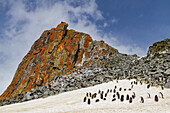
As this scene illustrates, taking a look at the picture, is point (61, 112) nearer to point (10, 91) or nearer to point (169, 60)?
point (169, 60)

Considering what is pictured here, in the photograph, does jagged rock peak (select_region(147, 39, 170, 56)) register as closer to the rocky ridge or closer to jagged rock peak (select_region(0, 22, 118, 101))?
the rocky ridge

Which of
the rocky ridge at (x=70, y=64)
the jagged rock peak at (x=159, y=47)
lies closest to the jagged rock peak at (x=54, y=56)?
the rocky ridge at (x=70, y=64)

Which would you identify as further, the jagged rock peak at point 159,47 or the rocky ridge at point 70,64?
the jagged rock peak at point 159,47

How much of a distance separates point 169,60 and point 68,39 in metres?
32.6

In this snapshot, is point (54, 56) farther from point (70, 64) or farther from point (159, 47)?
point (159, 47)

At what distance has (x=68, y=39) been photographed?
52.8 meters

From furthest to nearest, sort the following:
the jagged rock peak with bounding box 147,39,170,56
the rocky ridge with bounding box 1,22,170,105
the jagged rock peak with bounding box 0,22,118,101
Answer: the jagged rock peak with bounding box 0,22,118,101, the jagged rock peak with bounding box 147,39,170,56, the rocky ridge with bounding box 1,22,170,105

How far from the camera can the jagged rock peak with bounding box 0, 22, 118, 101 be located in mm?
42834

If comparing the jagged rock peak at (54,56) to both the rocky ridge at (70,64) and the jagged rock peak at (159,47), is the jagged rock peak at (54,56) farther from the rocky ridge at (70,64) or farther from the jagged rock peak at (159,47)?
the jagged rock peak at (159,47)

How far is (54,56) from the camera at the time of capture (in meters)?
46.9

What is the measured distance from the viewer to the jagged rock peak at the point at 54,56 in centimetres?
4283

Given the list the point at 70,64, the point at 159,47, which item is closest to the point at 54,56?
the point at 70,64

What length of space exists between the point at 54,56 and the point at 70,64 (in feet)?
19.1

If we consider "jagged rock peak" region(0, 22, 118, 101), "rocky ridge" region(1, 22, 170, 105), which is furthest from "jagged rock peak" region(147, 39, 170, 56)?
"jagged rock peak" region(0, 22, 118, 101)
